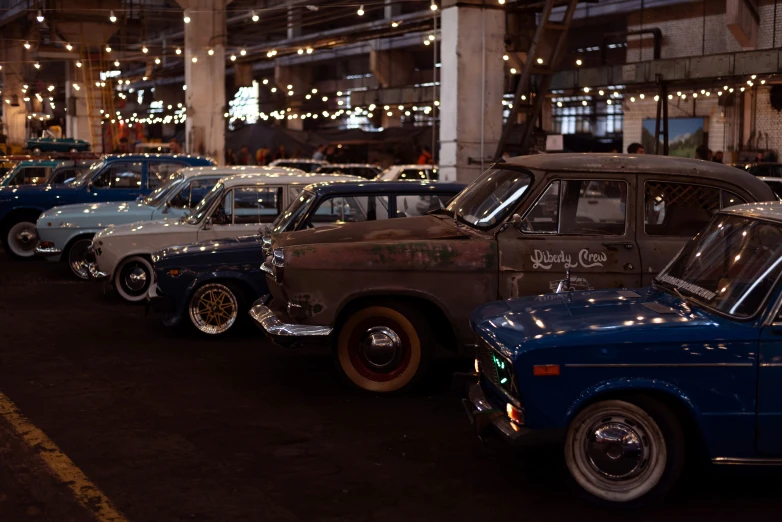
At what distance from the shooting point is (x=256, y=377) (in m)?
8.41

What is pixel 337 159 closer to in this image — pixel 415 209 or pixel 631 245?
pixel 415 209

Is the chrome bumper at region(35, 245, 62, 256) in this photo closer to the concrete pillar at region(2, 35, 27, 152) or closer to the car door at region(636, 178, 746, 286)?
the car door at region(636, 178, 746, 286)

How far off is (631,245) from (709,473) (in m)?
2.13

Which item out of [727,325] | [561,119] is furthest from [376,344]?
[561,119]

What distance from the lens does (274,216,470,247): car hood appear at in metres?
7.46

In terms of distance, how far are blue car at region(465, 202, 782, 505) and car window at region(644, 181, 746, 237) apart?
2218mm

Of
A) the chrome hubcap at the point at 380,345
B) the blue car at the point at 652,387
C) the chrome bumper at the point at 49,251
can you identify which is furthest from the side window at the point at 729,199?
the chrome bumper at the point at 49,251

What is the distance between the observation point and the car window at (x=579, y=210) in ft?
24.3

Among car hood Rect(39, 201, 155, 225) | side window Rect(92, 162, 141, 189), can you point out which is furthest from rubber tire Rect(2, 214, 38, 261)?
car hood Rect(39, 201, 155, 225)

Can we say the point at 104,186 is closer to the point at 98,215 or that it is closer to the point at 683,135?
the point at 98,215

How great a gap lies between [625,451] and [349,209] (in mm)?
4999

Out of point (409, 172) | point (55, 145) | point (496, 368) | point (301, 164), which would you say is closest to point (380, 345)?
point (496, 368)

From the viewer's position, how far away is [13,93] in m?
42.2

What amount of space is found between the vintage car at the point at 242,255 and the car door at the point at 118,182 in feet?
22.6
